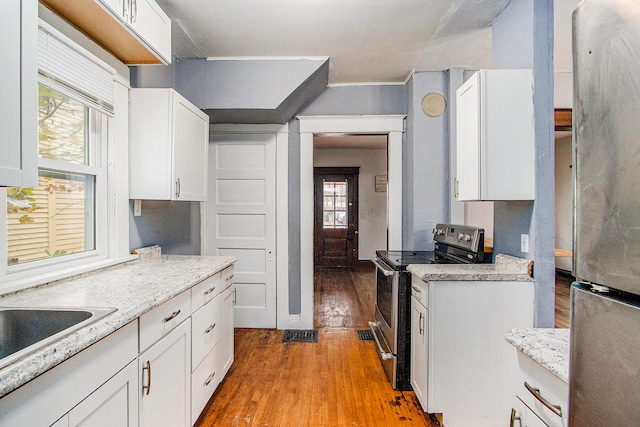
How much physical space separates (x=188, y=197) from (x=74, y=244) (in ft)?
2.38

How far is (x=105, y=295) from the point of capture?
1.32 m

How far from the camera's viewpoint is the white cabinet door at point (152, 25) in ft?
5.35

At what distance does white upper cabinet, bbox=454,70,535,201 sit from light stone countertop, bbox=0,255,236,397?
1.71 metres

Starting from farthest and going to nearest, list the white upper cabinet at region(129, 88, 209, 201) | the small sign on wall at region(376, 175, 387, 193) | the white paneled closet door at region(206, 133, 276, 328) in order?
1. the small sign on wall at region(376, 175, 387, 193)
2. the white paneled closet door at region(206, 133, 276, 328)
3. the white upper cabinet at region(129, 88, 209, 201)

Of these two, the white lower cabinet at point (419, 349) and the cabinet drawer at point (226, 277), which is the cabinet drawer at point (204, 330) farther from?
the white lower cabinet at point (419, 349)

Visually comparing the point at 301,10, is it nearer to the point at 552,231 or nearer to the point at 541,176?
the point at 541,176

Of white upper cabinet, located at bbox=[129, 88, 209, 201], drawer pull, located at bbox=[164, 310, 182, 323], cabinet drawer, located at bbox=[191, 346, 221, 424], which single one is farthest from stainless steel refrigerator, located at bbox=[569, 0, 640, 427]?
white upper cabinet, located at bbox=[129, 88, 209, 201]

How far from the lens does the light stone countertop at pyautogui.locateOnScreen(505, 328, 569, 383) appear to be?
2.56ft

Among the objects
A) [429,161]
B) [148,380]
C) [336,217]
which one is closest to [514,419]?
[148,380]

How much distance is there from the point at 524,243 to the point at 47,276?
2.48 meters

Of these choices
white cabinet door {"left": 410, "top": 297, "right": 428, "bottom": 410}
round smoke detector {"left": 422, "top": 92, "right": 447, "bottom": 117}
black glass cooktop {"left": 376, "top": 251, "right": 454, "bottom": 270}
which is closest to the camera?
white cabinet door {"left": 410, "top": 297, "right": 428, "bottom": 410}

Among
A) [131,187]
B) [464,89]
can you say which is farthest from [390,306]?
[131,187]

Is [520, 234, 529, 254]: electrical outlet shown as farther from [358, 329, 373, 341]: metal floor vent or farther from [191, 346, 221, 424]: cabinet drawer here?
[191, 346, 221, 424]: cabinet drawer

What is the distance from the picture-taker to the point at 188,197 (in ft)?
7.51
